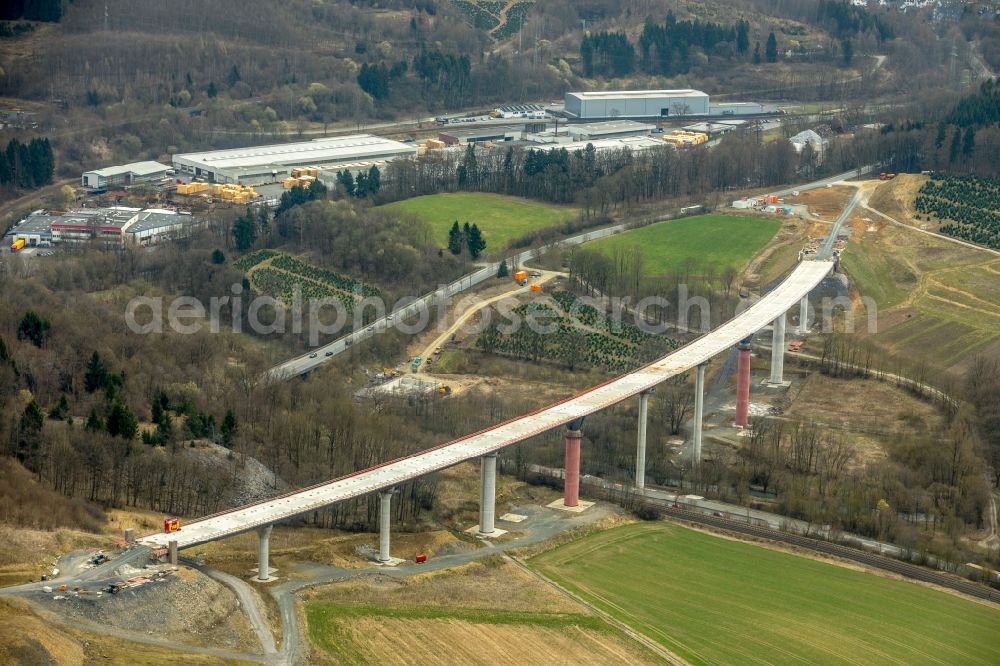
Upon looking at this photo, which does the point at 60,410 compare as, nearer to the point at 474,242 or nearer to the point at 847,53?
the point at 474,242

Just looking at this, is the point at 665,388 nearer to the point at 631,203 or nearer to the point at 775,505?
the point at 775,505

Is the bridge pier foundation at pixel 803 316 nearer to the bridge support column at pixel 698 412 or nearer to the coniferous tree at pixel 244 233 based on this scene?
the bridge support column at pixel 698 412

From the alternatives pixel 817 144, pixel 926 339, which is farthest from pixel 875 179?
pixel 926 339

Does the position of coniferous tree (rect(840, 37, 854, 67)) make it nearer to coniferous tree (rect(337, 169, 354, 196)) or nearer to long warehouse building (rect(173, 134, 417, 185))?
long warehouse building (rect(173, 134, 417, 185))

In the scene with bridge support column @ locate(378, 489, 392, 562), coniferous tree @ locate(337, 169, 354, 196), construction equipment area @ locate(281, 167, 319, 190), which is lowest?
bridge support column @ locate(378, 489, 392, 562)

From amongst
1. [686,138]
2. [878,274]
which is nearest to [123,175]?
[686,138]

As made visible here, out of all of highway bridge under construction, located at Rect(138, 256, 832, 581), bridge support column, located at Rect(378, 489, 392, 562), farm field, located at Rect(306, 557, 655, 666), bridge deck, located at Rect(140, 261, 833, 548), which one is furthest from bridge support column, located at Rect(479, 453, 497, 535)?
farm field, located at Rect(306, 557, 655, 666)

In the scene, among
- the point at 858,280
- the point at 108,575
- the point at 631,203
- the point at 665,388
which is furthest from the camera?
the point at 631,203
